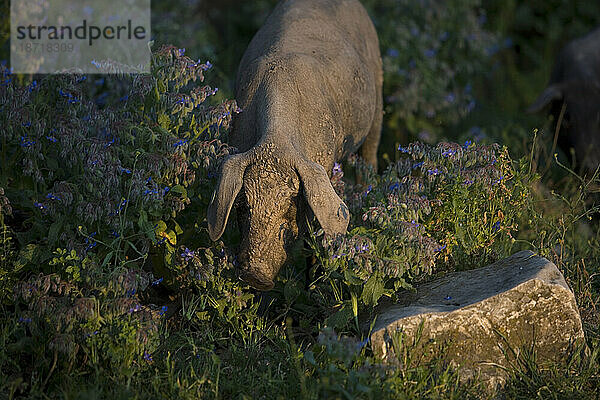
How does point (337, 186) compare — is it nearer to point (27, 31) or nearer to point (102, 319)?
point (102, 319)

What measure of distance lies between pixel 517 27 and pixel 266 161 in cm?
745

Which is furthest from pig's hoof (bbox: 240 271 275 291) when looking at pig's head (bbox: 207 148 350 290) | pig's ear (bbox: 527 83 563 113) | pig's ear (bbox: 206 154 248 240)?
pig's ear (bbox: 527 83 563 113)

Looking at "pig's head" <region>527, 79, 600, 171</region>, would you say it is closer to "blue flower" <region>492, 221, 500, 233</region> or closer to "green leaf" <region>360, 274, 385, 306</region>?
"blue flower" <region>492, 221, 500, 233</region>

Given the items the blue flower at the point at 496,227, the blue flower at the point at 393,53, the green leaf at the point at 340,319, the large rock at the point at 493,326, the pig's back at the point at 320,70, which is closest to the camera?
the large rock at the point at 493,326

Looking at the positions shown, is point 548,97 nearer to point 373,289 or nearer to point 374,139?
point 374,139

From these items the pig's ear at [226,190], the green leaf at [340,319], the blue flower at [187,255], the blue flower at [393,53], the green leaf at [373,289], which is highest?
the pig's ear at [226,190]

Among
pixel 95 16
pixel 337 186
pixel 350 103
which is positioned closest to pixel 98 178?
pixel 337 186

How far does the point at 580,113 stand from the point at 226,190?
4.28 m

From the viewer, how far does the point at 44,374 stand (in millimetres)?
3881

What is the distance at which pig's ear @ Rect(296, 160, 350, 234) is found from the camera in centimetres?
412

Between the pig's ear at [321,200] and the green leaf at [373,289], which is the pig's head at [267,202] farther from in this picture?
the green leaf at [373,289]

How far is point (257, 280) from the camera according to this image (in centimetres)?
422

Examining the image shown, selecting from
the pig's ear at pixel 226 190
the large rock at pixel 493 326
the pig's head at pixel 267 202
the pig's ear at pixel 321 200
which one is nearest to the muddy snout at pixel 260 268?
the pig's head at pixel 267 202

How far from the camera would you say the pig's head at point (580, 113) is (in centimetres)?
682
